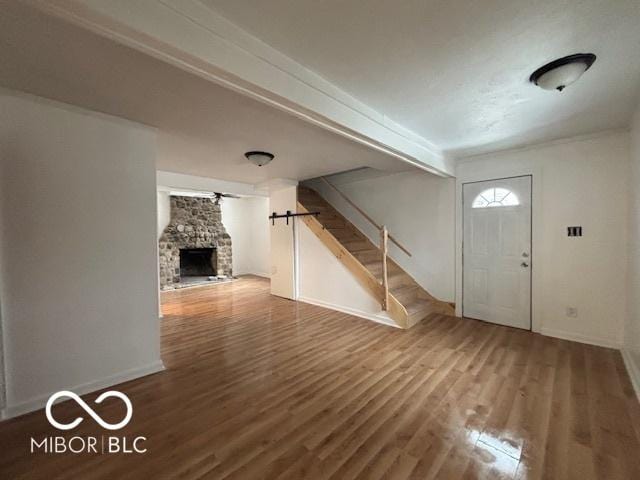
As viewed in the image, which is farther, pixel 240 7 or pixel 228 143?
pixel 228 143

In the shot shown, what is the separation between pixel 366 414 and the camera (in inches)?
78.7

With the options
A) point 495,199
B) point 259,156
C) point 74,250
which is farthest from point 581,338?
point 74,250

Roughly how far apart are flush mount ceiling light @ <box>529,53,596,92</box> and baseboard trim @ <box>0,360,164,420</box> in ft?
13.4

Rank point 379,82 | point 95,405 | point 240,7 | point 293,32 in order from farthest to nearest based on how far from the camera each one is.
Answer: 1. point 95,405
2. point 379,82
3. point 293,32
4. point 240,7

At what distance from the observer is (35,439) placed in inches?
70.1

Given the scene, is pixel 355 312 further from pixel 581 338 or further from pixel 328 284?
pixel 581 338

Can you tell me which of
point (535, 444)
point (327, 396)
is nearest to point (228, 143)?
point (327, 396)

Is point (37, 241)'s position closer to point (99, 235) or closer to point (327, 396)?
point (99, 235)

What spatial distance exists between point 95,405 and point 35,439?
381 mm

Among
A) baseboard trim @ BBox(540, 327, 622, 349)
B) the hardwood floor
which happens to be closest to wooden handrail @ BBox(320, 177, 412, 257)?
the hardwood floor

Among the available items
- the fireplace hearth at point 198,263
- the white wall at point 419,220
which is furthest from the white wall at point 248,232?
the white wall at point 419,220

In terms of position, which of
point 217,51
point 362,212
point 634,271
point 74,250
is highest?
point 217,51

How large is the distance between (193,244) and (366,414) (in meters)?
7.08

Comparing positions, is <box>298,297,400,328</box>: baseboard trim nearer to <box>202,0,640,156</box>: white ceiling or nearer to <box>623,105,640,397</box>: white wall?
<box>623,105,640,397</box>: white wall
